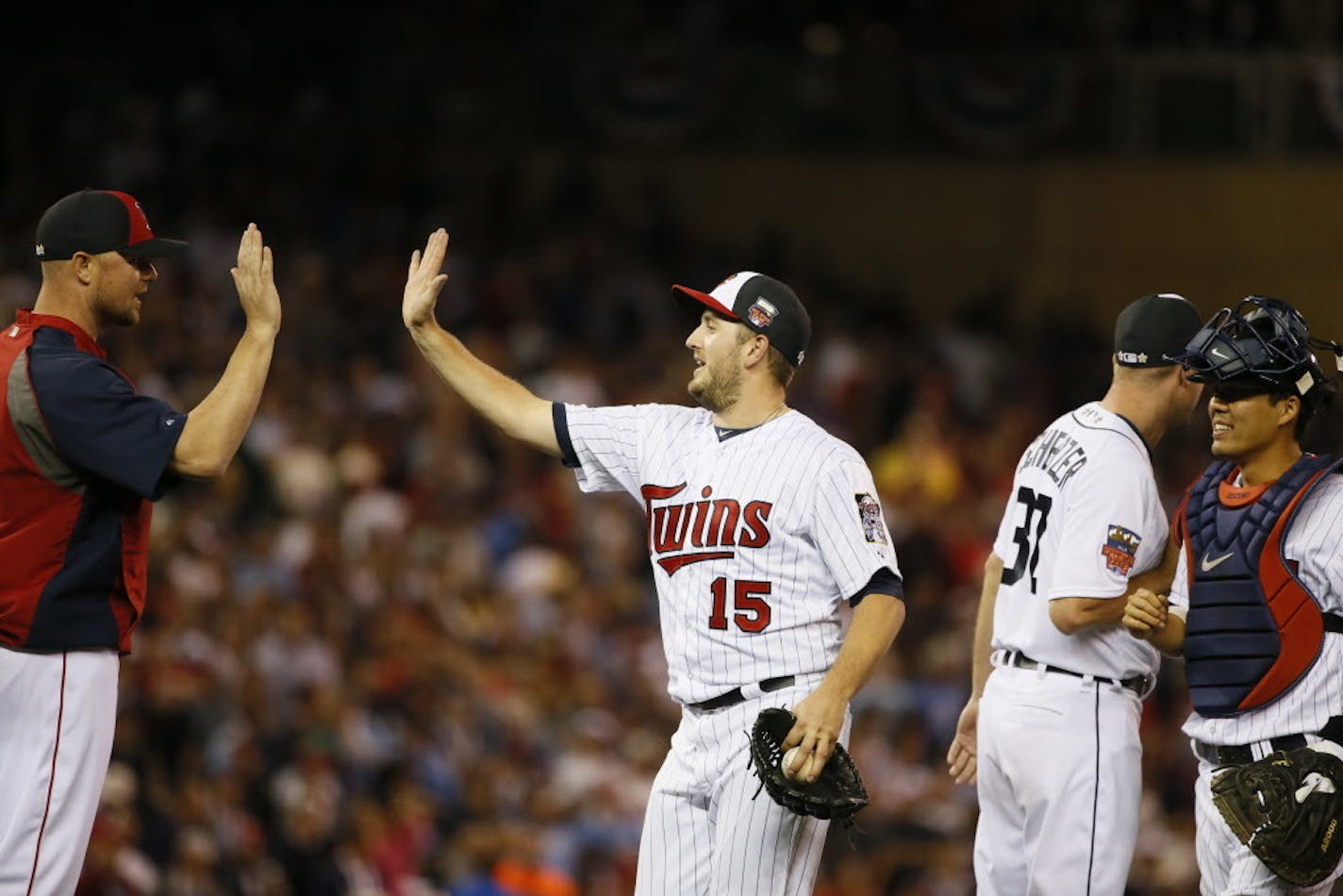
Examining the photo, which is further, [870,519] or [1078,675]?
[1078,675]

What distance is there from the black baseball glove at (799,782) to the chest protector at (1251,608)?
92cm

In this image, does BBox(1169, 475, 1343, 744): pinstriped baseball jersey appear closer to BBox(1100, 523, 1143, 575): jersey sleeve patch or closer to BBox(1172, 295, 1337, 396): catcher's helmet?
BBox(1172, 295, 1337, 396): catcher's helmet

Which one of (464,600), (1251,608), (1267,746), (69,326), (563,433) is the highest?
(69,326)

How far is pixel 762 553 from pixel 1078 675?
90 centimetres

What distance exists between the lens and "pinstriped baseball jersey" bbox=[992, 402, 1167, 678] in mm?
4793

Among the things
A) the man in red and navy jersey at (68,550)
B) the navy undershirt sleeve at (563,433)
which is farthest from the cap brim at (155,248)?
the navy undershirt sleeve at (563,433)

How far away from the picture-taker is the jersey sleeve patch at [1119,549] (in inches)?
188

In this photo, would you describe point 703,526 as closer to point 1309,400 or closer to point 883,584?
point 883,584

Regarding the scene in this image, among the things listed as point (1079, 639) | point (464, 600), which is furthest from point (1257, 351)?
point (464, 600)

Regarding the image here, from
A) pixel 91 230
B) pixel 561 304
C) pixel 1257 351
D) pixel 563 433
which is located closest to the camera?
pixel 91 230

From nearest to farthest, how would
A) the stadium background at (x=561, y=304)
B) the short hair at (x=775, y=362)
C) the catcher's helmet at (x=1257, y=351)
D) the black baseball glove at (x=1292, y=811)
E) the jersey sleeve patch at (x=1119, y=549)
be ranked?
1. the black baseball glove at (x=1292, y=811)
2. the catcher's helmet at (x=1257, y=351)
3. the jersey sleeve patch at (x=1119, y=549)
4. the short hair at (x=775, y=362)
5. the stadium background at (x=561, y=304)

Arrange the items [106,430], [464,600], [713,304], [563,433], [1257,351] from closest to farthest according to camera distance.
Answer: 1. [106,430]
2. [1257,351]
3. [713,304]
4. [563,433]
5. [464,600]

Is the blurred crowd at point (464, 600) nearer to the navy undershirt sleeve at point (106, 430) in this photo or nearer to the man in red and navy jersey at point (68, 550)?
the man in red and navy jersey at point (68, 550)

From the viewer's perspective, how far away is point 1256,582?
4598 mm
